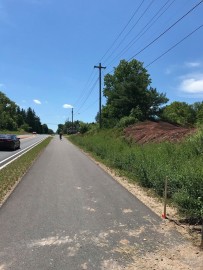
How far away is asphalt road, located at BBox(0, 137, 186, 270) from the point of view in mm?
5254

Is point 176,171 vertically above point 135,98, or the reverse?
point 135,98

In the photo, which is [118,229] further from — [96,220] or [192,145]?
[192,145]

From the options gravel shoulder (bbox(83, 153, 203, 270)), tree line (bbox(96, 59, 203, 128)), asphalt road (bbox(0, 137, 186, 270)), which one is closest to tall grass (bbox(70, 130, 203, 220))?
gravel shoulder (bbox(83, 153, 203, 270))

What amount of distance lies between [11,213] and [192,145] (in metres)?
7.05

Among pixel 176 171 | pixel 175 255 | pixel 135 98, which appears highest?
pixel 135 98

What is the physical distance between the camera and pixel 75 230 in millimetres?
6723

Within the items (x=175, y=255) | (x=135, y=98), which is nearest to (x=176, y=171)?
(x=175, y=255)

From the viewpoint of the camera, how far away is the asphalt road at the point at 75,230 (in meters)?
5.25

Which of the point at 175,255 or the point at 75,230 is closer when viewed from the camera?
the point at 175,255

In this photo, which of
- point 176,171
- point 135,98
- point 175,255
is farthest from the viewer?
point 135,98

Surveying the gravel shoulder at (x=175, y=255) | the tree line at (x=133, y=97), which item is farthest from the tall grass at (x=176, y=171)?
the tree line at (x=133, y=97)

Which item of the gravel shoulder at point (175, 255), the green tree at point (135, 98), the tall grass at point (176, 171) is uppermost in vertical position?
the green tree at point (135, 98)

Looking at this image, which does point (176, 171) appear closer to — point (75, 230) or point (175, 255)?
point (75, 230)

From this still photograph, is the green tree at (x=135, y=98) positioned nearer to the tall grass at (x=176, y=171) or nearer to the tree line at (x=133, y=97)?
the tree line at (x=133, y=97)
